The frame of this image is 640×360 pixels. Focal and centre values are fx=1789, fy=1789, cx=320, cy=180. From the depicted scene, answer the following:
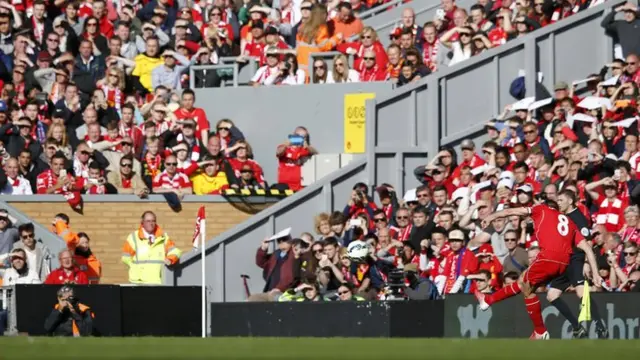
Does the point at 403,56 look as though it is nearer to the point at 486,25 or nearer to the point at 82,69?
the point at 486,25

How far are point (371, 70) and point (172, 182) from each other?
3363 mm

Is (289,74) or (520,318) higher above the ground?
(289,74)

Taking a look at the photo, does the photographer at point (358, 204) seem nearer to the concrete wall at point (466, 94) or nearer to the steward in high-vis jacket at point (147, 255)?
the concrete wall at point (466, 94)

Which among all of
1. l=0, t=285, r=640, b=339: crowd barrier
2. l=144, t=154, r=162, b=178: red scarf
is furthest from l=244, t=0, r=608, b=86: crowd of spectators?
l=0, t=285, r=640, b=339: crowd barrier

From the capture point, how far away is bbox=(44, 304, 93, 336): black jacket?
21234mm

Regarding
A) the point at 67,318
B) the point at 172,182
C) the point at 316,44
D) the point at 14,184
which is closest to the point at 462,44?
the point at 316,44

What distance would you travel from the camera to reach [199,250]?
24.7 meters

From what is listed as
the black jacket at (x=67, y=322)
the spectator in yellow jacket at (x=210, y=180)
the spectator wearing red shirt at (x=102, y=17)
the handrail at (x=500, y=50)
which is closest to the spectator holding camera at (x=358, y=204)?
the handrail at (x=500, y=50)

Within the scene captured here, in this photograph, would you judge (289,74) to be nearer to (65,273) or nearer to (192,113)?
(192,113)

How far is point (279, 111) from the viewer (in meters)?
27.1

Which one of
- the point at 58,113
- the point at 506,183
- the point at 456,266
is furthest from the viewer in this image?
the point at 58,113

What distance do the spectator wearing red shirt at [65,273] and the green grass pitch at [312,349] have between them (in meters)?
6.31

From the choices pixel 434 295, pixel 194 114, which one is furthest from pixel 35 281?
pixel 434 295

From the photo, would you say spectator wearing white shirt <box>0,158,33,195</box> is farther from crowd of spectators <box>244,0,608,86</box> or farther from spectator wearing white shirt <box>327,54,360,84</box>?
spectator wearing white shirt <box>327,54,360,84</box>
